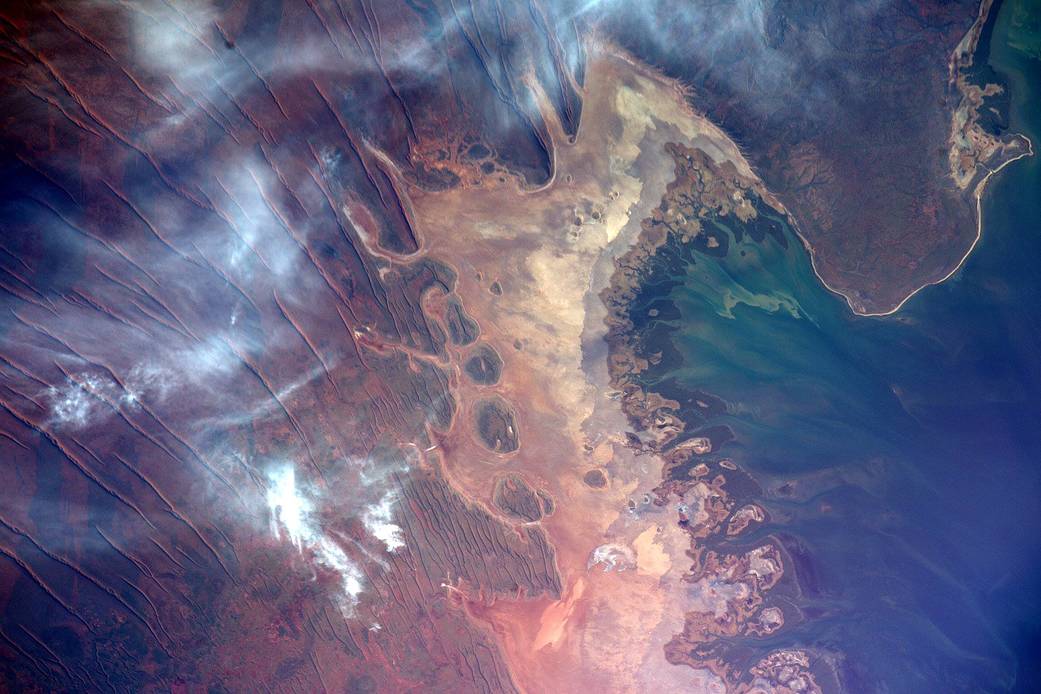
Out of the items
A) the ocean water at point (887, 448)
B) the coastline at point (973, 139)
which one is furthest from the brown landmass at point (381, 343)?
the ocean water at point (887, 448)

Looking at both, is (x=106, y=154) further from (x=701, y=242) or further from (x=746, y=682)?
(x=746, y=682)

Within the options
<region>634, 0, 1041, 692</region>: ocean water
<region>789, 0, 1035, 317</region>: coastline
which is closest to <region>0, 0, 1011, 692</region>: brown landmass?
<region>789, 0, 1035, 317</region>: coastline

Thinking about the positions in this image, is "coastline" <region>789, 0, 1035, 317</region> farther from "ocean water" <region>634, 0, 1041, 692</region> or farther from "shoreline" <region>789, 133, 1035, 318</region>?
"ocean water" <region>634, 0, 1041, 692</region>

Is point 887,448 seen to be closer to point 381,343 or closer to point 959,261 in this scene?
point 959,261

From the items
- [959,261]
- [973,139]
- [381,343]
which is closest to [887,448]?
[959,261]

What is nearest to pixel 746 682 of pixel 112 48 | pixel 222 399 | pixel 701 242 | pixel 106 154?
pixel 701 242

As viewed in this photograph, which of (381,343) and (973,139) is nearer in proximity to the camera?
(973,139)

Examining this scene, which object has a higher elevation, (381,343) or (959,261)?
(959,261)

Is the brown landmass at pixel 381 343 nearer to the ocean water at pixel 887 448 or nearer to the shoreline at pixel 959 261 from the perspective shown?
the shoreline at pixel 959 261
